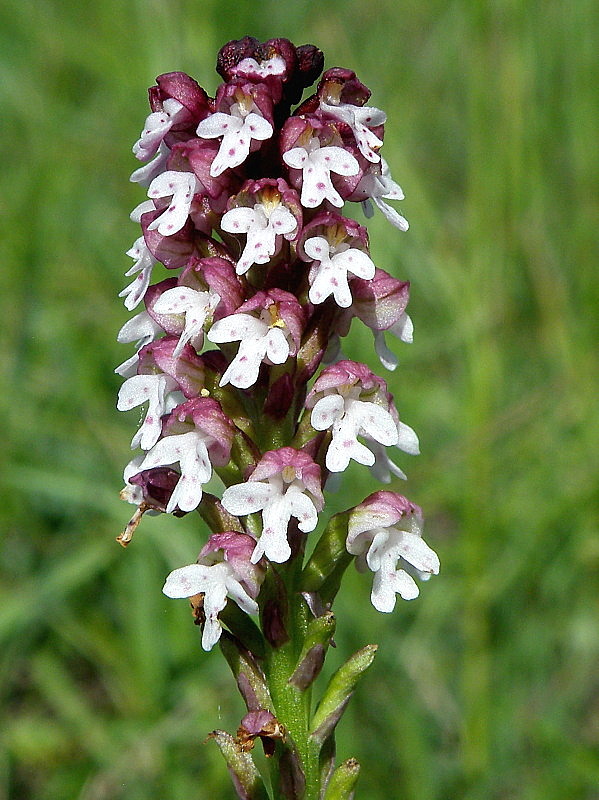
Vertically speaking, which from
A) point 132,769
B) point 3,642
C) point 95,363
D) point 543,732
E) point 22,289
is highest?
point 22,289

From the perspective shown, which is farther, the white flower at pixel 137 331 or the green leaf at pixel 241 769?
the white flower at pixel 137 331

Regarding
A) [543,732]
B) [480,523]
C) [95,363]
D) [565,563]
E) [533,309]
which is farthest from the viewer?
[533,309]

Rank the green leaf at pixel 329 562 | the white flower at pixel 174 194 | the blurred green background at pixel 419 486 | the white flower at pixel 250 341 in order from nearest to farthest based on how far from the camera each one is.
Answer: the white flower at pixel 250 341, the white flower at pixel 174 194, the green leaf at pixel 329 562, the blurred green background at pixel 419 486

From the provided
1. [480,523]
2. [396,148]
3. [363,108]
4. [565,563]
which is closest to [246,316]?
[363,108]

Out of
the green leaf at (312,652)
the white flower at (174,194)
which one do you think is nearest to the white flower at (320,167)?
the white flower at (174,194)

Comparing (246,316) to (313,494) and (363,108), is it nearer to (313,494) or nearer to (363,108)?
A: (313,494)

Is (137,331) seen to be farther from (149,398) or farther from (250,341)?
(250,341)

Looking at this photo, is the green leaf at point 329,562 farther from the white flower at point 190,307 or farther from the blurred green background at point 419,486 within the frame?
the blurred green background at point 419,486
